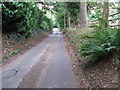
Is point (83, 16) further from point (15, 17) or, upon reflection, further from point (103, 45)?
point (103, 45)

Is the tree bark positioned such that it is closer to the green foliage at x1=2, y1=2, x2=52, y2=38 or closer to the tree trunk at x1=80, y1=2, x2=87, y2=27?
the tree trunk at x1=80, y1=2, x2=87, y2=27

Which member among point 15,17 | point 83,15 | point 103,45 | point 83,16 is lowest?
point 103,45

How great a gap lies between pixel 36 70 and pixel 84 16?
10215 millimetres

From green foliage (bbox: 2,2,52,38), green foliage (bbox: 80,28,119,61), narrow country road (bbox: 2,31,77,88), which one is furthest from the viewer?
green foliage (bbox: 2,2,52,38)

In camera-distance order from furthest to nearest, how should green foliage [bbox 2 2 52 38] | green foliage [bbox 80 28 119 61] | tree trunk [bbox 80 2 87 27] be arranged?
tree trunk [bbox 80 2 87 27]
green foliage [bbox 2 2 52 38]
green foliage [bbox 80 28 119 61]

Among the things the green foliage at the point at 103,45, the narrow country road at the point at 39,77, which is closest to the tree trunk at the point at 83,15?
the narrow country road at the point at 39,77

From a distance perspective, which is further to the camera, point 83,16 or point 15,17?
point 83,16

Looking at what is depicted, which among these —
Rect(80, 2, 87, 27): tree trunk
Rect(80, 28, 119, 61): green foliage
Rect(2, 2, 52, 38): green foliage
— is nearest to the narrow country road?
Rect(80, 28, 119, 61): green foliage

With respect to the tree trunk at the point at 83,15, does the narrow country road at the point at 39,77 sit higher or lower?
lower

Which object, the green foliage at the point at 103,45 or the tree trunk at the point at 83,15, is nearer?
the green foliage at the point at 103,45

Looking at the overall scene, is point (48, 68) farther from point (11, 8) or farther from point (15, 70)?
point (11, 8)

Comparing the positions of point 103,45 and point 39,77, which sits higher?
point 103,45

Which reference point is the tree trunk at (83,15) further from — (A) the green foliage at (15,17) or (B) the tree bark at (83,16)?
(A) the green foliage at (15,17)

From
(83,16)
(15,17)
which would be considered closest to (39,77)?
(15,17)
